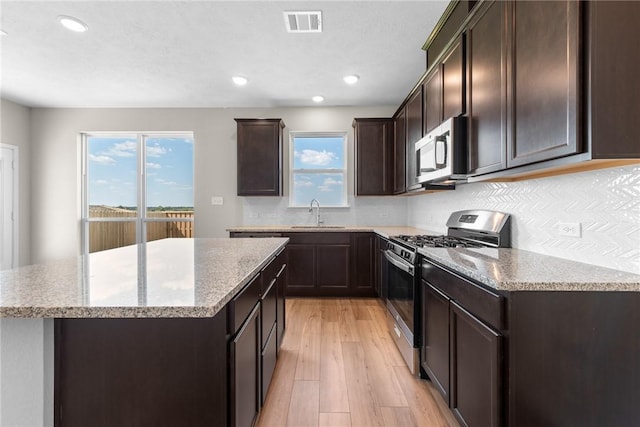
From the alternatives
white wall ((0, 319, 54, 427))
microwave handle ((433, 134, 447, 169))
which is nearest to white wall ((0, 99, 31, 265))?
white wall ((0, 319, 54, 427))

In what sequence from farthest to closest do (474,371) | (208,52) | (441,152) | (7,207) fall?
(7,207) < (208,52) < (441,152) < (474,371)

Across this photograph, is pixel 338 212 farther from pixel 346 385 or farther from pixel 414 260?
pixel 346 385

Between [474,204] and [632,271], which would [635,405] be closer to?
[632,271]

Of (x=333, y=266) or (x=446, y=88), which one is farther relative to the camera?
(x=333, y=266)

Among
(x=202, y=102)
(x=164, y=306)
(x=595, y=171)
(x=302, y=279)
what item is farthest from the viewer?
(x=202, y=102)

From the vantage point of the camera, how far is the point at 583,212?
4.96ft

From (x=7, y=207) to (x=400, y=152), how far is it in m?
5.47

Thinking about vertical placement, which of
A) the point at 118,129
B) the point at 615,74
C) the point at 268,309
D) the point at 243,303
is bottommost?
the point at 268,309

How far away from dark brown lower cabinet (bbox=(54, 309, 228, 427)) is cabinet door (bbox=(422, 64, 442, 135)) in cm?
224

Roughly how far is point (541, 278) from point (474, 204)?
1516mm

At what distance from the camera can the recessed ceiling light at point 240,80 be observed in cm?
354

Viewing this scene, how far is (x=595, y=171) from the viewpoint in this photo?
4.77 ft

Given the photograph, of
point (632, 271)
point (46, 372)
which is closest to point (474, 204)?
point (632, 271)

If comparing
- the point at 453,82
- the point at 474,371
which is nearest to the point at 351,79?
the point at 453,82
